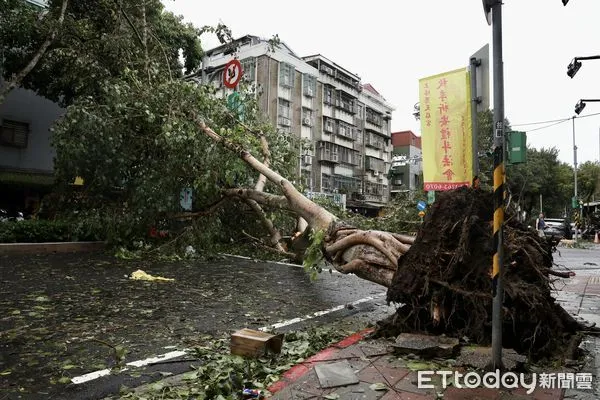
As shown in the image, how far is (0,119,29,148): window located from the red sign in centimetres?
1163

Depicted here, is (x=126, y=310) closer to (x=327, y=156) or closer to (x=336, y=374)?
(x=336, y=374)

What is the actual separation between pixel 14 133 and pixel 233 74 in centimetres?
1201

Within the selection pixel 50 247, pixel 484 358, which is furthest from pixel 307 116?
pixel 484 358

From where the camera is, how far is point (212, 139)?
9766 mm

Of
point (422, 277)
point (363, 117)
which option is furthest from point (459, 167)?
point (363, 117)

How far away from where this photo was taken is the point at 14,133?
57.3 ft

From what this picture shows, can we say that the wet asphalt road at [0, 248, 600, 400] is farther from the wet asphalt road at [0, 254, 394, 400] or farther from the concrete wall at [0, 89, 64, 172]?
the concrete wall at [0, 89, 64, 172]

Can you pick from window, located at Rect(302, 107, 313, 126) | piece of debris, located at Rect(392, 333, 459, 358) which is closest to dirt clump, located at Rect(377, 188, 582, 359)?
piece of debris, located at Rect(392, 333, 459, 358)

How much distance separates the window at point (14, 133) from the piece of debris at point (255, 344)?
696 inches

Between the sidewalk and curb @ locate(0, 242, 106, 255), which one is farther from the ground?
curb @ locate(0, 242, 106, 255)

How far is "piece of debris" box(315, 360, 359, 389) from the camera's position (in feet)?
10.4

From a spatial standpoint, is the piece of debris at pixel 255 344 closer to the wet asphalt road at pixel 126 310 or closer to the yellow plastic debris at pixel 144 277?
the wet asphalt road at pixel 126 310

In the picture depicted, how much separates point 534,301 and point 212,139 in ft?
24.8

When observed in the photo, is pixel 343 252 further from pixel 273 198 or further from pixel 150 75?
pixel 150 75
